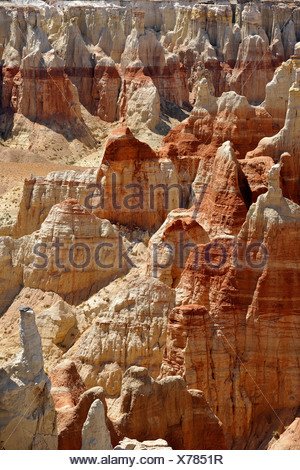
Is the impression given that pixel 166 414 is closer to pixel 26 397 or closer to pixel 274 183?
pixel 26 397

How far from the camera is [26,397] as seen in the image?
771 inches

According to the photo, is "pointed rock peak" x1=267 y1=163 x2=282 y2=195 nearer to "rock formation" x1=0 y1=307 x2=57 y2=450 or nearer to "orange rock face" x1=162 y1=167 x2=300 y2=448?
"orange rock face" x1=162 y1=167 x2=300 y2=448

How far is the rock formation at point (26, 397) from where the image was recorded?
19422mm

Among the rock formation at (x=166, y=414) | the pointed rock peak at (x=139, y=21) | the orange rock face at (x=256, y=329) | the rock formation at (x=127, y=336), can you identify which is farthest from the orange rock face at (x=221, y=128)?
the pointed rock peak at (x=139, y=21)

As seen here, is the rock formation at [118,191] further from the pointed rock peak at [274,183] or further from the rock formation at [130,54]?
the rock formation at [130,54]

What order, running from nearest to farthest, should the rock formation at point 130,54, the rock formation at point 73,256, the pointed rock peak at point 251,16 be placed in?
1. the rock formation at point 73,256
2. the rock formation at point 130,54
3. the pointed rock peak at point 251,16

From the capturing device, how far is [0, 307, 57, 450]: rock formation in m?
19.4

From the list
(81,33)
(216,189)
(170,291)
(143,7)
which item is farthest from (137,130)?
(170,291)

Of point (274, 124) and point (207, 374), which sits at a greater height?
point (274, 124)

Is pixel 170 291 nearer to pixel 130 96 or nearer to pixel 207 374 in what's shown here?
pixel 207 374

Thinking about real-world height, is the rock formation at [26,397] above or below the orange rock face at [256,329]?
below

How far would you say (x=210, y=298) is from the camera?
29016 millimetres

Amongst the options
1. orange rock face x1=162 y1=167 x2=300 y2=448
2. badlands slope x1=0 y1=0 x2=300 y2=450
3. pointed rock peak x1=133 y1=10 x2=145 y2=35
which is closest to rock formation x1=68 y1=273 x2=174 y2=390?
badlands slope x1=0 y1=0 x2=300 y2=450

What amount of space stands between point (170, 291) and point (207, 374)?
4219 mm
